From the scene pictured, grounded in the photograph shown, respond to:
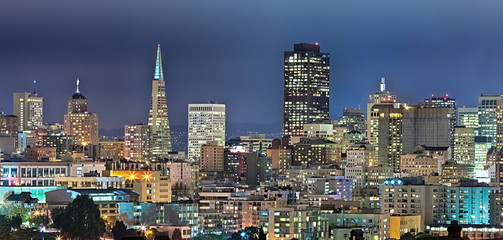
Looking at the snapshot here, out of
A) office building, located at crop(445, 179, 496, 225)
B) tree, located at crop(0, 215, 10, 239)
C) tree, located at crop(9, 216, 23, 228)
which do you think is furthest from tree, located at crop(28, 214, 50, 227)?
office building, located at crop(445, 179, 496, 225)

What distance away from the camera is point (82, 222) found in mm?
95938

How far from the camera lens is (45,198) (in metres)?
120

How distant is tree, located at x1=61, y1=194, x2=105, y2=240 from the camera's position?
94.5m

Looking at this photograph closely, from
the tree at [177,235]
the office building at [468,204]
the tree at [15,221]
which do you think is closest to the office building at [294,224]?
the tree at [177,235]

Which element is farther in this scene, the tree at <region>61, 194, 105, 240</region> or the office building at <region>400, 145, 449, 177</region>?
the office building at <region>400, 145, 449, 177</region>

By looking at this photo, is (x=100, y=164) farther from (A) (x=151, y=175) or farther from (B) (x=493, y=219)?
(B) (x=493, y=219)

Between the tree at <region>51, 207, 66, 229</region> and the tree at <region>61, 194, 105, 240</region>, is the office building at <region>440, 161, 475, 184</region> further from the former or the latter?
the tree at <region>61, 194, 105, 240</region>

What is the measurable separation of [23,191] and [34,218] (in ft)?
79.7

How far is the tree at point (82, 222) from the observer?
94.5 metres

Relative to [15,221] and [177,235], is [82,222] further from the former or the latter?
[177,235]

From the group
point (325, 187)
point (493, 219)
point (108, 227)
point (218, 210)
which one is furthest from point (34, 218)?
point (325, 187)

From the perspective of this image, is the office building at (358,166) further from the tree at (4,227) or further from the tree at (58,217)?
the tree at (4,227)

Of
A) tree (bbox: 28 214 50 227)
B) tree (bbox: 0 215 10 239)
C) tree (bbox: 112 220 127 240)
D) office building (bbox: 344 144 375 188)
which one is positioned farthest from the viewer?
office building (bbox: 344 144 375 188)

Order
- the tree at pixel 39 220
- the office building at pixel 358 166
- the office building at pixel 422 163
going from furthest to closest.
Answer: the office building at pixel 422 163
the office building at pixel 358 166
the tree at pixel 39 220
